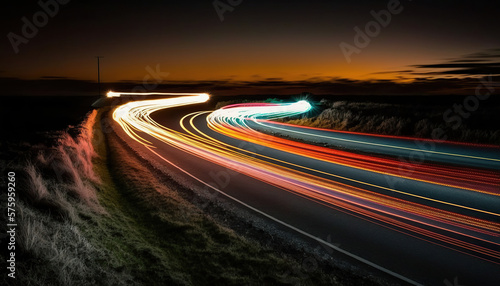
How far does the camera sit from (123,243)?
6840 mm

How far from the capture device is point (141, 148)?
18656 mm

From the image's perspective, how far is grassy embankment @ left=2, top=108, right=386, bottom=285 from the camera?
5.03 m

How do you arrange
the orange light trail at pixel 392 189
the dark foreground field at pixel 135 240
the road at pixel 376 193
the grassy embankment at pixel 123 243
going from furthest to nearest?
the orange light trail at pixel 392 189
the road at pixel 376 193
the dark foreground field at pixel 135 240
the grassy embankment at pixel 123 243

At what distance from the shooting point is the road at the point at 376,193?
6742 mm

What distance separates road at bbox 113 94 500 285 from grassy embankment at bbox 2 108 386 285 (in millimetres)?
1570

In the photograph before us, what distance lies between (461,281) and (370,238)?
6.37 feet

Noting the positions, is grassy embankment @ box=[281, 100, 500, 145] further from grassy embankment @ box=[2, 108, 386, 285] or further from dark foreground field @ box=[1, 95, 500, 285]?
grassy embankment @ box=[2, 108, 386, 285]

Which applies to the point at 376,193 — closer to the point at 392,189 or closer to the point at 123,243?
the point at 392,189

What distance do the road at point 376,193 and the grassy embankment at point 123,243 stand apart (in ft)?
5.15

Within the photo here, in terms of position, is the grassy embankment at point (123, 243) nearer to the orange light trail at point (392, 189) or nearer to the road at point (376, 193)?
the road at point (376, 193)

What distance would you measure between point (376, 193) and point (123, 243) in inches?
294

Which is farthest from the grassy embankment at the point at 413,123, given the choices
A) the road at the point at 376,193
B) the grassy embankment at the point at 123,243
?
the grassy embankment at the point at 123,243

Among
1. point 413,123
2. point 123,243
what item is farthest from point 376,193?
point 413,123

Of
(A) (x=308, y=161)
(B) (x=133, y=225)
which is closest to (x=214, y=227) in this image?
(B) (x=133, y=225)
